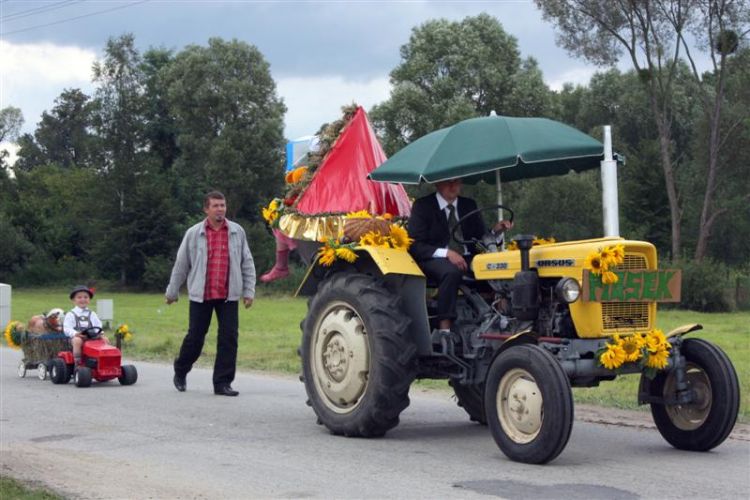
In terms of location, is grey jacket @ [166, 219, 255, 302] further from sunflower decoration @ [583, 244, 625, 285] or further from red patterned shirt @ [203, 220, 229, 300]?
sunflower decoration @ [583, 244, 625, 285]

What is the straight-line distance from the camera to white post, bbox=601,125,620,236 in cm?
799

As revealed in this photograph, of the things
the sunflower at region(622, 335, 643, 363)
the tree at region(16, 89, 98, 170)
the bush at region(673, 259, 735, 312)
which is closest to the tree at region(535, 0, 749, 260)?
the bush at region(673, 259, 735, 312)

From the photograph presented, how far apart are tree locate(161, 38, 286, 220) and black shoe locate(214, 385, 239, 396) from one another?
153 feet

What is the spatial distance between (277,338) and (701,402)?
15.7 metres

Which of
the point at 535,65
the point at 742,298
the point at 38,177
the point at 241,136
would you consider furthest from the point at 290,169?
the point at 38,177

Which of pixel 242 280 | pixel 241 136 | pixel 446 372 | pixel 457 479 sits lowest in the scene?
pixel 457 479

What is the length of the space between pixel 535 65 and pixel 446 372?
44680mm

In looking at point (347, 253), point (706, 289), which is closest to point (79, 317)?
point (347, 253)

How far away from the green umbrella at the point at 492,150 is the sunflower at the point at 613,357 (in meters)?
1.59

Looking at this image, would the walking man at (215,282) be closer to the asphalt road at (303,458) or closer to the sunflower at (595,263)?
the asphalt road at (303,458)

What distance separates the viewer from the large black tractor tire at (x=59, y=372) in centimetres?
1368

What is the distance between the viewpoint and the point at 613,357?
782 centimetres

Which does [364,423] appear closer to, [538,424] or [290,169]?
[538,424]

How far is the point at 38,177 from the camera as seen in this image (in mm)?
83375
